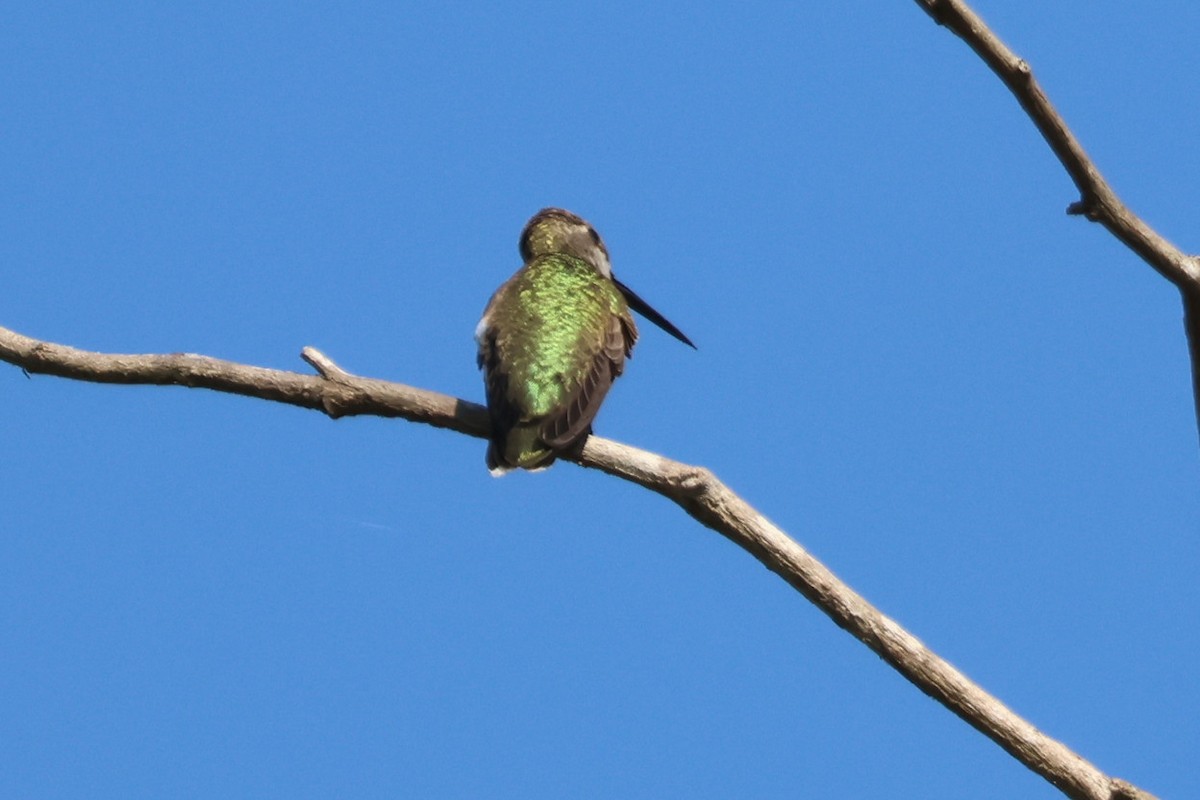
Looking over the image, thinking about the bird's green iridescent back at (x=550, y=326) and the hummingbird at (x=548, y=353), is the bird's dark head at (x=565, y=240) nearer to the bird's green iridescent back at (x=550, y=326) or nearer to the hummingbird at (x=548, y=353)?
the hummingbird at (x=548, y=353)

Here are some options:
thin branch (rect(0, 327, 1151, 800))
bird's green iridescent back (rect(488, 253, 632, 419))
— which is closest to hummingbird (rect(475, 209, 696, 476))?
bird's green iridescent back (rect(488, 253, 632, 419))

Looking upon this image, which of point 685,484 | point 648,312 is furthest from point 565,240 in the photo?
point 685,484

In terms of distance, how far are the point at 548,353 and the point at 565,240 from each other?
2.05 m

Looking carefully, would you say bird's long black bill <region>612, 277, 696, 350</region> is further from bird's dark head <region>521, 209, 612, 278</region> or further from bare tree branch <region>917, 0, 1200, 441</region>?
bare tree branch <region>917, 0, 1200, 441</region>

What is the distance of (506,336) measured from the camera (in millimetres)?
7867

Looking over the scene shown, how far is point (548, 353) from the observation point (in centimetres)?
773

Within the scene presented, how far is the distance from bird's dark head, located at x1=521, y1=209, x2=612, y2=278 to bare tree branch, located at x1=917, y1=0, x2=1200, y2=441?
4.11 m

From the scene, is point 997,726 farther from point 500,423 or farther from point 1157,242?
point 500,423

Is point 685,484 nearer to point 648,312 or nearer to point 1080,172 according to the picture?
point 1080,172

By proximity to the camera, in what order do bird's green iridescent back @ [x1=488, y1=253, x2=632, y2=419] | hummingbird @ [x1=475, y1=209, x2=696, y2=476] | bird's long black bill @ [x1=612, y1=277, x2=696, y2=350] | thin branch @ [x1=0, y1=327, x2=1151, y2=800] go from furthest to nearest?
bird's long black bill @ [x1=612, y1=277, x2=696, y2=350]
bird's green iridescent back @ [x1=488, y1=253, x2=632, y2=419]
hummingbird @ [x1=475, y1=209, x2=696, y2=476]
thin branch @ [x1=0, y1=327, x2=1151, y2=800]

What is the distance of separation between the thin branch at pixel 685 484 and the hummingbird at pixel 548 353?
19 cm

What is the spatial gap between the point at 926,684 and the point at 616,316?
3.57 metres

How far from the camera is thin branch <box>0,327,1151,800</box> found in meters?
5.22

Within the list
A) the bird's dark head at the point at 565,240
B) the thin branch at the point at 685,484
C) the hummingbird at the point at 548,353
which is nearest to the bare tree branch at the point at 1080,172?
the thin branch at the point at 685,484
